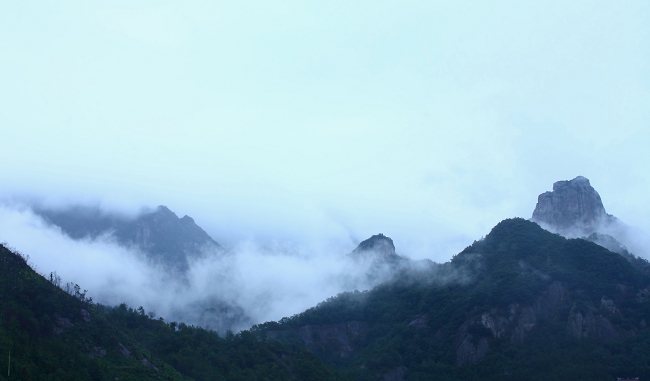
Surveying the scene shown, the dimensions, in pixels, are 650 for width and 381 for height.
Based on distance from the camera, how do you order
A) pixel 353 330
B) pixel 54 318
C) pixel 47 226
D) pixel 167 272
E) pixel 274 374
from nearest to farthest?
1. pixel 54 318
2. pixel 274 374
3. pixel 353 330
4. pixel 47 226
5. pixel 167 272

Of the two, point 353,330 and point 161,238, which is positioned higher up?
point 161,238

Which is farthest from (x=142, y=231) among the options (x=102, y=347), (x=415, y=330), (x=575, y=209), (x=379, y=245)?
(x=575, y=209)

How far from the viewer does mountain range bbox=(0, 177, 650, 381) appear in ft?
153

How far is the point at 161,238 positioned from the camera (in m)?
158

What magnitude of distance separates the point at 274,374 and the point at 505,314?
135ft

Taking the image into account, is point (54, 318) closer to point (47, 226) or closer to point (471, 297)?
point (471, 297)

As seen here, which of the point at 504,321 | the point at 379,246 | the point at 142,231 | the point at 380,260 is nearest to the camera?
the point at 504,321

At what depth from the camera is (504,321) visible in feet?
268

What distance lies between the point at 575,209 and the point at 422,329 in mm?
58702

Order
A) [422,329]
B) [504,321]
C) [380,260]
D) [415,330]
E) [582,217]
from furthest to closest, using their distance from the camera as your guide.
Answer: [380,260] < [582,217] < [415,330] < [422,329] < [504,321]

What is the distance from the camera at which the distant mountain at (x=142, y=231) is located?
489 feet

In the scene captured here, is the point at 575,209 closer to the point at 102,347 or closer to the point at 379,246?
the point at 379,246

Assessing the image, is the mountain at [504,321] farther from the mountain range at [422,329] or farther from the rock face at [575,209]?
the rock face at [575,209]

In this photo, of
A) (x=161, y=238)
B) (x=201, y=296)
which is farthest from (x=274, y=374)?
(x=161, y=238)
